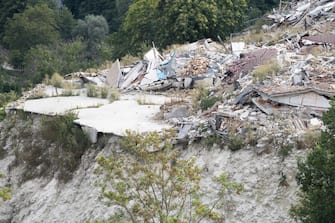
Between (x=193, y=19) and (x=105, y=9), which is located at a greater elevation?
(x=105, y=9)

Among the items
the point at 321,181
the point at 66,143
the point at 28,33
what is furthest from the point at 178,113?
the point at 28,33

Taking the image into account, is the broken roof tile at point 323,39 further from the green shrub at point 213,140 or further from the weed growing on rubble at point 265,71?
the green shrub at point 213,140

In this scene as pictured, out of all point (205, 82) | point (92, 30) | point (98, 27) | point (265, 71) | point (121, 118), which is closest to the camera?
point (265, 71)

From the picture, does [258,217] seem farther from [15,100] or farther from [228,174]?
[15,100]

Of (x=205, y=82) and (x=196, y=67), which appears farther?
(x=196, y=67)

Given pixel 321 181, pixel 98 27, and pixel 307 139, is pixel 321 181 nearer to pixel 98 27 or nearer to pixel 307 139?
pixel 307 139

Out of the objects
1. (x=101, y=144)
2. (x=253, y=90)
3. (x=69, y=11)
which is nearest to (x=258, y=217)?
(x=253, y=90)

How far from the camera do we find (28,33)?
173ft

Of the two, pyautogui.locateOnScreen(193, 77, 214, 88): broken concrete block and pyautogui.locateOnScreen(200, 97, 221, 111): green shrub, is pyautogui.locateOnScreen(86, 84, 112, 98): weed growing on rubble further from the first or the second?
pyautogui.locateOnScreen(200, 97, 221, 111): green shrub

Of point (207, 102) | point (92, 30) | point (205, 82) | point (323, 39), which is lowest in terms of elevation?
point (207, 102)

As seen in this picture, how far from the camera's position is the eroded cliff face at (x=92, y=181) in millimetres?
13094

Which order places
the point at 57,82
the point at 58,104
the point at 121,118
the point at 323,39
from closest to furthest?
1. the point at 121,118
2. the point at 323,39
3. the point at 58,104
4. the point at 57,82

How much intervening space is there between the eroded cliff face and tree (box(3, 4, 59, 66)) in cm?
3259

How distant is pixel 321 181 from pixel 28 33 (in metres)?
44.9
